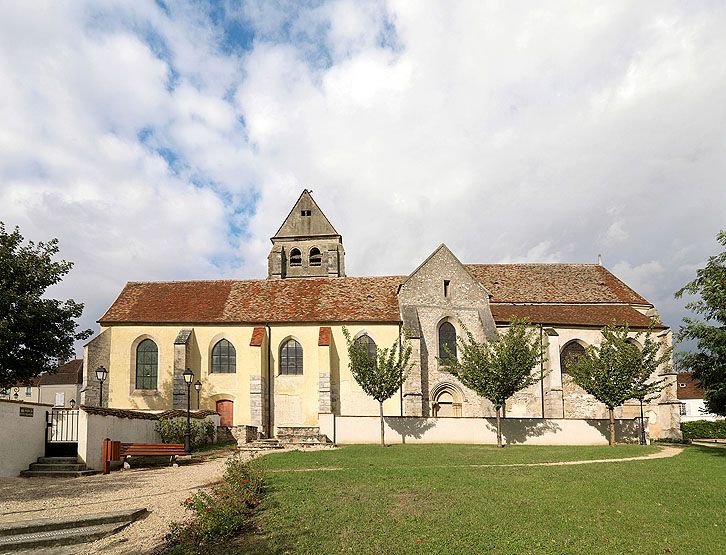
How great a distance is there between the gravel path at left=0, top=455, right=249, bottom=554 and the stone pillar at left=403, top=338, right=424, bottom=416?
14.4 m

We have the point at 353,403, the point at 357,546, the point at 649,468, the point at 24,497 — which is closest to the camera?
the point at 357,546

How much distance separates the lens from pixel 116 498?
12.7 meters

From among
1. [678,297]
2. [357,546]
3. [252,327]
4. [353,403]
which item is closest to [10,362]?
[252,327]

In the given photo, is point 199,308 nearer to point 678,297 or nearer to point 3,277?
point 3,277

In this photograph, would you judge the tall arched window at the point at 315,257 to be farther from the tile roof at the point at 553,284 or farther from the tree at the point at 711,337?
the tree at the point at 711,337

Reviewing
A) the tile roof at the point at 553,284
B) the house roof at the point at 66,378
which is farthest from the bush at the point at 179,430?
the house roof at the point at 66,378

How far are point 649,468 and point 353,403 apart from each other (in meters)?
18.3

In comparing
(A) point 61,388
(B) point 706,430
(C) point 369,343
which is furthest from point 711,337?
(A) point 61,388

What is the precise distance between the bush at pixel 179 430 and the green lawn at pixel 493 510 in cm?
902

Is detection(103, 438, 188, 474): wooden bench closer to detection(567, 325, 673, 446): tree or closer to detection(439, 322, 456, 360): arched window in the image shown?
detection(439, 322, 456, 360): arched window

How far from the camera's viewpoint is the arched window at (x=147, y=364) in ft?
110

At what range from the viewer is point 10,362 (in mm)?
22578

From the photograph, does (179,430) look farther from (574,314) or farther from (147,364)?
(574,314)

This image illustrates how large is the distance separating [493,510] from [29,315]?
19598 mm
